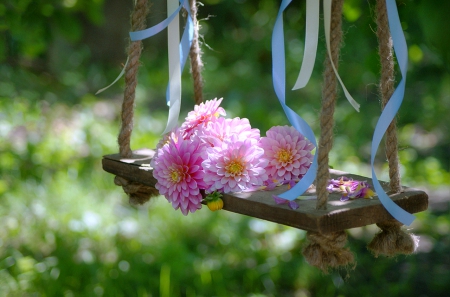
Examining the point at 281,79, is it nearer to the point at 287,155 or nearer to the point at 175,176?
the point at 287,155

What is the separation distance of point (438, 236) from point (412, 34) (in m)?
1.46

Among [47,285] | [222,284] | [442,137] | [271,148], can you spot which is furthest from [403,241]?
[442,137]

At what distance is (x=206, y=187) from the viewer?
1.20 m

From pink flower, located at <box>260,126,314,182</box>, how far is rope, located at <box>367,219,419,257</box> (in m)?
0.21

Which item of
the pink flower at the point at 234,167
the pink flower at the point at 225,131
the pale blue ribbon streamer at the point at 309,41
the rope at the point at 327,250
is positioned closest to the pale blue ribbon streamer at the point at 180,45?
the pink flower at the point at 225,131

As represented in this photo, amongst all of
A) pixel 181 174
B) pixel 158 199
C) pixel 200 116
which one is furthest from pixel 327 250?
pixel 158 199

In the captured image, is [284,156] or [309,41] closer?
[309,41]

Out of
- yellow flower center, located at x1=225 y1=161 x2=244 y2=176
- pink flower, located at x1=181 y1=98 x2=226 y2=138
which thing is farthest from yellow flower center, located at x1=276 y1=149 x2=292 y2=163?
pink flower, located at x1=181 y1=98 x2=226 y2=138

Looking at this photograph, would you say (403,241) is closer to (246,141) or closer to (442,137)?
(246,141)

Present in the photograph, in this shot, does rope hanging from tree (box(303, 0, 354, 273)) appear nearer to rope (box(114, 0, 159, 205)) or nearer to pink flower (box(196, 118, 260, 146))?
pink flower (box(196, 118, 260, 146))

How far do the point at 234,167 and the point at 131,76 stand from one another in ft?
1.36

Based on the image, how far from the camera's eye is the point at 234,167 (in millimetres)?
1162

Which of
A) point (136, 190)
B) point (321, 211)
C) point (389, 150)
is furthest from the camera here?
point (136, 190)

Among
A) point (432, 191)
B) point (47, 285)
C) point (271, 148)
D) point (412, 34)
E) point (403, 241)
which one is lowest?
point (47, 285)
